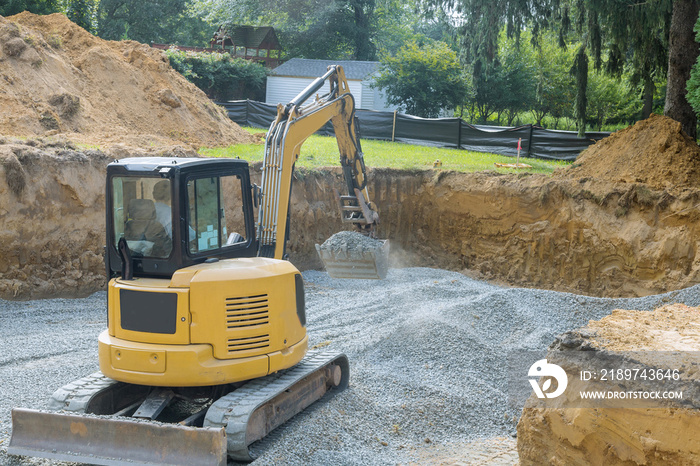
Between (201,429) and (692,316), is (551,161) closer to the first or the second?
(692,316)

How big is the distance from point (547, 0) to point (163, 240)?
12.3 m

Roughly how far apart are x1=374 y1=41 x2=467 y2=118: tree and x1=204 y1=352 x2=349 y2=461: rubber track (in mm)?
23573

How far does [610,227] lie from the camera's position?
13602 mm

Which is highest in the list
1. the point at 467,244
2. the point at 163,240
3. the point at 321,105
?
the point at 321,105

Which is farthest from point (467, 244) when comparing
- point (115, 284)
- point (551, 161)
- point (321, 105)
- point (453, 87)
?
point (453, 87)

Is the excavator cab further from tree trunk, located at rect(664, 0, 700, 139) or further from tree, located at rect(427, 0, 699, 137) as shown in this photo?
tree trunk, located at rect(664, 0, 700, 139)

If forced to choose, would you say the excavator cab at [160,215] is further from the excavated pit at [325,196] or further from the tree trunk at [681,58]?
the tree trunk at [681,58]

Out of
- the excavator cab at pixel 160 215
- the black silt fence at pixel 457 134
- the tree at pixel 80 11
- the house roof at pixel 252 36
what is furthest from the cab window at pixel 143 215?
the house roof at pixel 252 36

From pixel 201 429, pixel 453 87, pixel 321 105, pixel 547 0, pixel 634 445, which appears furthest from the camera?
pixel 453 87

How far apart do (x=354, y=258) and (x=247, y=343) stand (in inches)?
230

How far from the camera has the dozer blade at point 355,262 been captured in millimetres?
11602

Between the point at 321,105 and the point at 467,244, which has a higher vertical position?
the point at 321,105

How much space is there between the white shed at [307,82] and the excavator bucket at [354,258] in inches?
963

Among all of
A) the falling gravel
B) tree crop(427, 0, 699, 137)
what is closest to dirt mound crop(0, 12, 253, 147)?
the falling gravel
